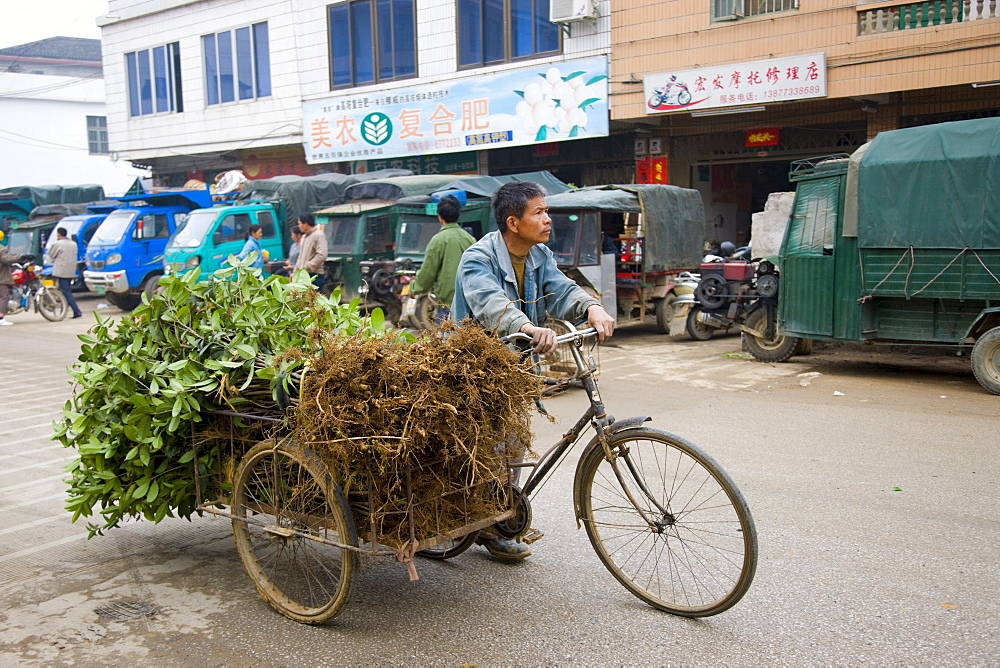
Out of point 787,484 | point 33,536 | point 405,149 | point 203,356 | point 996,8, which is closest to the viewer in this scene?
point 203,356

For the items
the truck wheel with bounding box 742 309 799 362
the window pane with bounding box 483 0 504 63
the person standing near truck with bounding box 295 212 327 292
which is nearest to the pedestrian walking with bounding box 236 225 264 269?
the person standing near truck with bounding box 295 212 327 292

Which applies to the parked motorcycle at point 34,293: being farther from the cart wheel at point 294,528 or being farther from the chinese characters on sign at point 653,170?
the cart wheel at point 294,528

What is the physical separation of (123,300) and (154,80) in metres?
10.9

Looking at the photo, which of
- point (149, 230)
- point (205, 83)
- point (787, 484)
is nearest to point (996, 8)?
point (787, 484)

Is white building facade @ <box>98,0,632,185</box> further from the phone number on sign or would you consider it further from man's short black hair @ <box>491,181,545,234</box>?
man's short black hair @ <box>491,181,545,234</box>

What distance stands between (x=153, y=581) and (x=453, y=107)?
16770 millimetres

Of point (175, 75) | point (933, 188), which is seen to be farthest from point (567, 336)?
point (175, 75)

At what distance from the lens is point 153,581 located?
3.96 meters

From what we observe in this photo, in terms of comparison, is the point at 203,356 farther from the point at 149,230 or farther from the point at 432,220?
the point at 149,230

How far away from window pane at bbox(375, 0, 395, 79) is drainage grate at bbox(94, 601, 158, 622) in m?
19.0

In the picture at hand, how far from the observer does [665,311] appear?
1327cm

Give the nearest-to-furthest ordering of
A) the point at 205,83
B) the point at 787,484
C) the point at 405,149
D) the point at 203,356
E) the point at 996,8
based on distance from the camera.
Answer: the point at 203,356 → the point at 787,484 → the point at 996,8 → the point at 405,149 → the point at 205,83

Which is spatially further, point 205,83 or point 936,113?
point 205,83

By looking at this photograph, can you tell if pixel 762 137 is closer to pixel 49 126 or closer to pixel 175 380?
pixel 175 380
